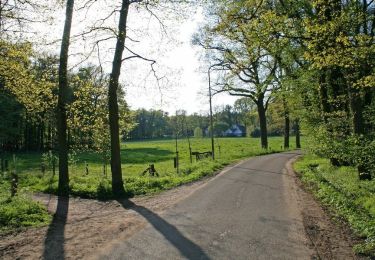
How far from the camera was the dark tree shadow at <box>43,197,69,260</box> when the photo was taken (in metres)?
8.08

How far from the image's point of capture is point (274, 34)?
14195 millimetres

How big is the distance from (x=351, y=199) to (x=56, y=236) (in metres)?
8.69

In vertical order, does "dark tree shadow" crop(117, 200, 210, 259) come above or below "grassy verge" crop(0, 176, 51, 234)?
below

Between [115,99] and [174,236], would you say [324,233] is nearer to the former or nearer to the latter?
[174,236]

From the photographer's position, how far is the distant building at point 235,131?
139m

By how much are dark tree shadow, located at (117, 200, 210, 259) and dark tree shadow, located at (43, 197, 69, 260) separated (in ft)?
7.28

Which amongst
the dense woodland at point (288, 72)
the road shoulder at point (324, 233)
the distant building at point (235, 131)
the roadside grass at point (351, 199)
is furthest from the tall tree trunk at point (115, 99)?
the distant building at point (235, 131)

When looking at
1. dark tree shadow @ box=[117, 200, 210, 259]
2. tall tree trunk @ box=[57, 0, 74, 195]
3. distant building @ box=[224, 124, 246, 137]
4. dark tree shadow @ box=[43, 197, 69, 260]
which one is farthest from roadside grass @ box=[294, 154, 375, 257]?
distant building @ box=[224, 124, 246, 137]

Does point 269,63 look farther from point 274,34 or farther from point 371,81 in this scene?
point 371,81

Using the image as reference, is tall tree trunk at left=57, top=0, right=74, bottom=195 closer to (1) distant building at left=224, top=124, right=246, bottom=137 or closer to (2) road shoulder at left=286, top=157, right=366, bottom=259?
(2) road shoulder at left=286, top=157, right=366, bottom=259

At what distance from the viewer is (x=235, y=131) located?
14312cm

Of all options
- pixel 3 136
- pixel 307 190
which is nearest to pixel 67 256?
pixel 307 190

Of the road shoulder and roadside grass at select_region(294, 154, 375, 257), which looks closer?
the road shoulder

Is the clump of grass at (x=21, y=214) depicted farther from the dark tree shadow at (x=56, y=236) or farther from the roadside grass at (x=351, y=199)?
the roadside grass at (x=351, y=199)
